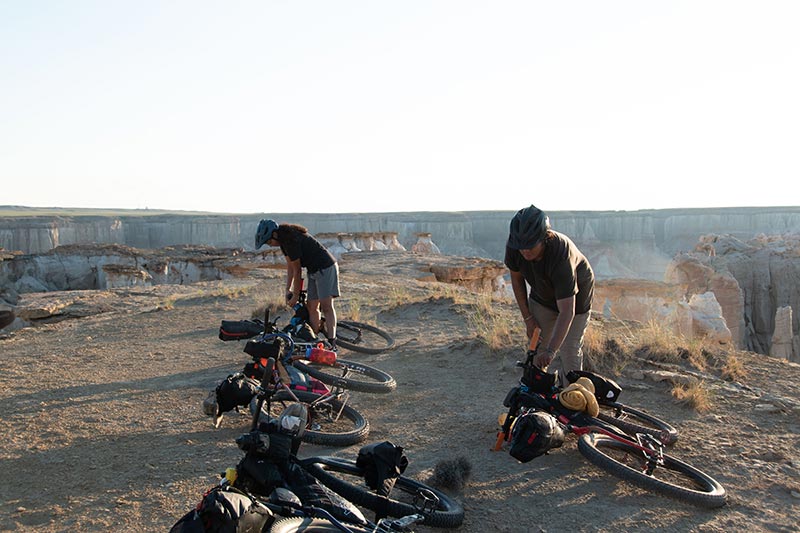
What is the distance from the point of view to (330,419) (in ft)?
16.7

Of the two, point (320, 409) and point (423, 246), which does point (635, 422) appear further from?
point (423, 246)

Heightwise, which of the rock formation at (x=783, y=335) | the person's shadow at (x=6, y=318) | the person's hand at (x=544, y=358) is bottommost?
the rock formation at (x=783, y=335)

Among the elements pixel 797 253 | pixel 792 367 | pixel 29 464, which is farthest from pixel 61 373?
pixel 797 253

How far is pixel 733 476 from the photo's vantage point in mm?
4105

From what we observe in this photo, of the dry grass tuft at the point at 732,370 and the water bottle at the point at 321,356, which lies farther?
the dry grass tuft at the point at 732,370

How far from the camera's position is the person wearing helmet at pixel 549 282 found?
168 inches

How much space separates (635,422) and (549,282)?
1.44 meters

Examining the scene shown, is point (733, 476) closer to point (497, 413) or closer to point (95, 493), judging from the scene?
point (497, 413)

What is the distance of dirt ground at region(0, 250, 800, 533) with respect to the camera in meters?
3.61

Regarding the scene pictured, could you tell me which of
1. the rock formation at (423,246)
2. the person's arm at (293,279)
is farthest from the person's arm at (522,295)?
the rock formation at (423,246)

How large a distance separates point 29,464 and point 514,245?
392 centimetres

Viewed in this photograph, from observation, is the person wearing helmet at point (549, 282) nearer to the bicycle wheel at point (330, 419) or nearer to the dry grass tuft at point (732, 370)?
the bicycle wheel at point (330, 419)

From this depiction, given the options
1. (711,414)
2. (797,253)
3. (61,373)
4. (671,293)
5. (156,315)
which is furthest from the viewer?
(797,253)

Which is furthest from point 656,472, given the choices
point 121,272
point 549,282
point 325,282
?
point 121,272
